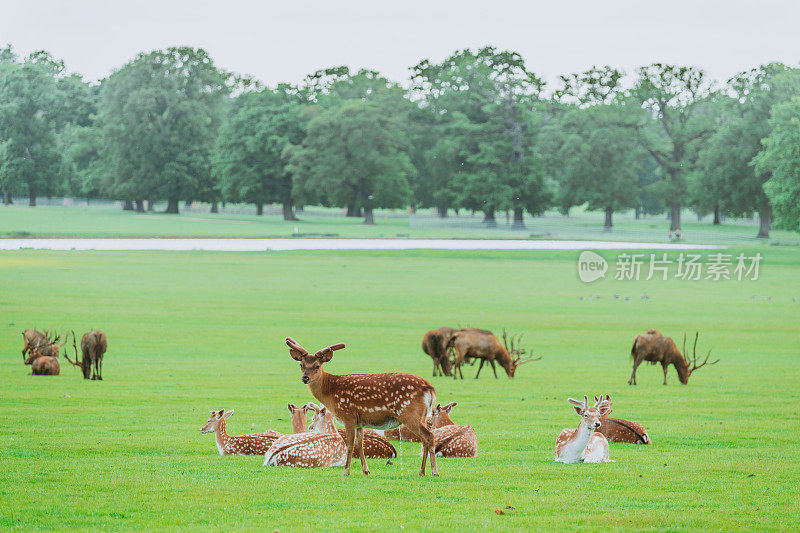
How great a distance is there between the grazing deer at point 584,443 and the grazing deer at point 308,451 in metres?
2.28

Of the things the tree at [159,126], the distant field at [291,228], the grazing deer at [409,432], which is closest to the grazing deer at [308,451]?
the grazing deer at [409,432]

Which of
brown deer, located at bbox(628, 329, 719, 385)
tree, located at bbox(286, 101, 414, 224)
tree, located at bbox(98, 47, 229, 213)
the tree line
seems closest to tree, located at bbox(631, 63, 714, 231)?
the tree line

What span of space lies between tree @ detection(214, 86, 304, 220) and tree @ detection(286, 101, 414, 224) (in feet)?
9.13

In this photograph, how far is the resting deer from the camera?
1032 cm

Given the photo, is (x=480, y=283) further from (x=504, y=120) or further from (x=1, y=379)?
(x=504, y=120)

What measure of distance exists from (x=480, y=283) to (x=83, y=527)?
39224 millimetres

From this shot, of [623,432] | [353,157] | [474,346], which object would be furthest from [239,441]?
[353,157]

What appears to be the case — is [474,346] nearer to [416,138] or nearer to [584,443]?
[584,443]

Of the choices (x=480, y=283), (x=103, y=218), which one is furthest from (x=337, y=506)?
(x=103, y=218)

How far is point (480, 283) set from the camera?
4631 cm

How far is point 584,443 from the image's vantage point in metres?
10.8
